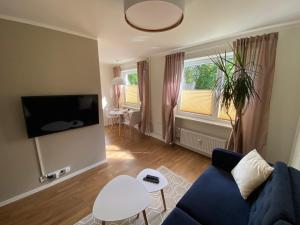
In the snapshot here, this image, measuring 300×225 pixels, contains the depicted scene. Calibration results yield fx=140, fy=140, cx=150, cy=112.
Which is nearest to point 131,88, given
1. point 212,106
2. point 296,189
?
point 212,106

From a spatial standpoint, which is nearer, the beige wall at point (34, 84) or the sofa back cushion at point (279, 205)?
the sofa back cushion at point (279, 205)

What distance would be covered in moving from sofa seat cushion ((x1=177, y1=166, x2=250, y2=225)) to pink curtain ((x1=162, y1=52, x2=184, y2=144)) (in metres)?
1.90

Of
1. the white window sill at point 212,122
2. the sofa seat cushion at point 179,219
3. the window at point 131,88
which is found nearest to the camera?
the sofa seat cushion at point 179,219

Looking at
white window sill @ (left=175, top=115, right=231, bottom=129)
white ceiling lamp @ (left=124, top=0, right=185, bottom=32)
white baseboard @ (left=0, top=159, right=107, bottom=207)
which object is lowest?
white baseboard @ (left=0, top=159, right=107, bottom=207)

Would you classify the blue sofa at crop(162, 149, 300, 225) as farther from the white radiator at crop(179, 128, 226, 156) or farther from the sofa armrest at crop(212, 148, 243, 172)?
the white radiator at crop(179, 128, 226, 156)

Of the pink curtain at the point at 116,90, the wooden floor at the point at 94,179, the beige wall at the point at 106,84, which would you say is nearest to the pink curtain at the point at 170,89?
the wooden floor at the point at 94,179

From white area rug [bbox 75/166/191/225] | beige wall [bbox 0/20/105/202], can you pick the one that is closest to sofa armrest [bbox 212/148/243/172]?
white area rug [bbox 75/166/191/225]

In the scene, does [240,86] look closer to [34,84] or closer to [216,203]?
[216,203]

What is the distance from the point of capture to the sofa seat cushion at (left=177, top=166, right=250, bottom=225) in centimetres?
117

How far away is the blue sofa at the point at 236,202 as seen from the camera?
2.72 ft

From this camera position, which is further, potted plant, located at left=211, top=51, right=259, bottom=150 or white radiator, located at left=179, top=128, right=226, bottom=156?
white radiator, located at left=179, top=128, right=226, bottom=156

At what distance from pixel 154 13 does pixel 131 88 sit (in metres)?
3.99

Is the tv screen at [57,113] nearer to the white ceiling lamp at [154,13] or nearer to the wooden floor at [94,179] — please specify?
the wooden floor at [94,179]

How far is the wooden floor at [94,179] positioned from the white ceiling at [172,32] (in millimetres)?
2349
